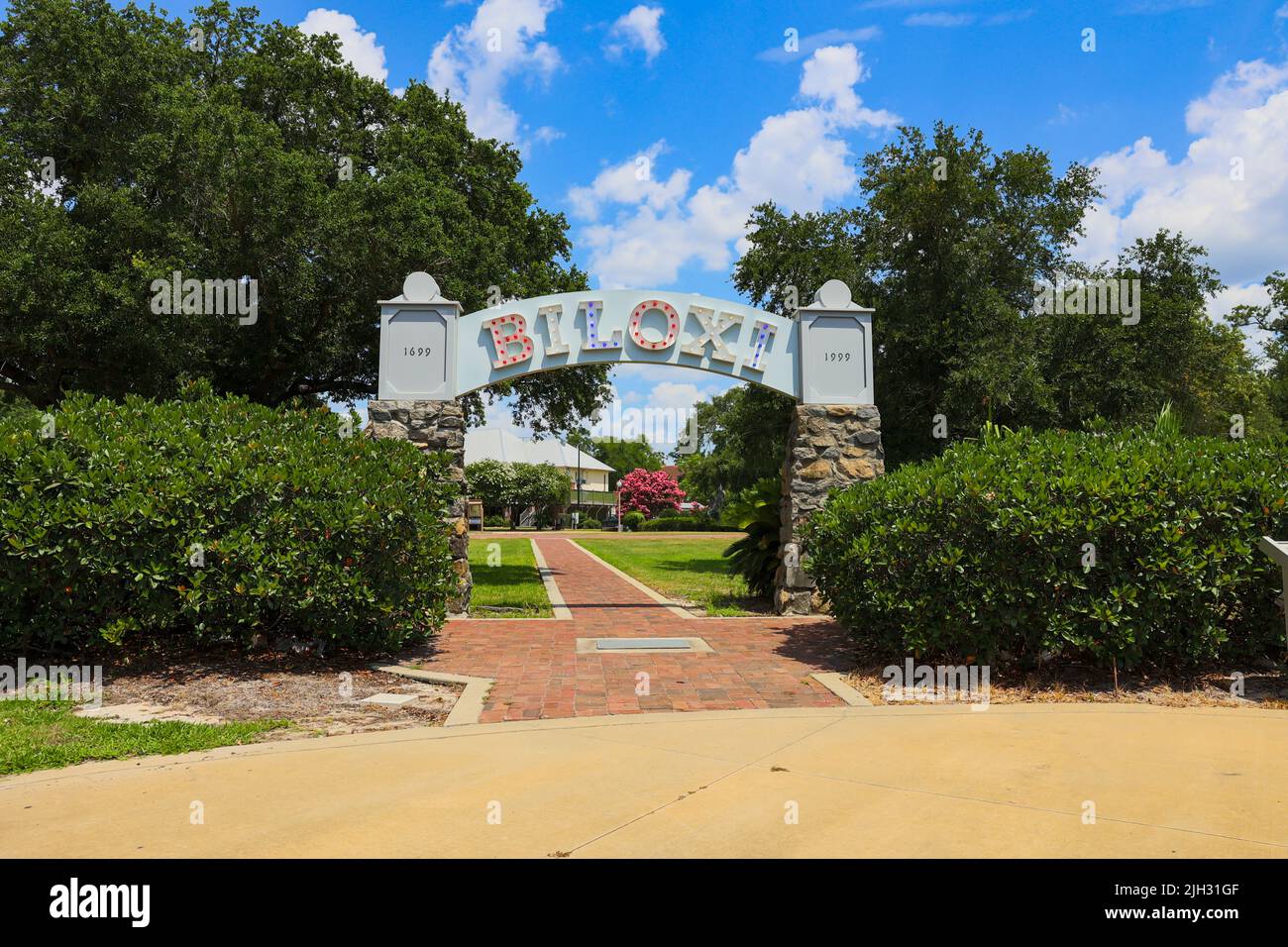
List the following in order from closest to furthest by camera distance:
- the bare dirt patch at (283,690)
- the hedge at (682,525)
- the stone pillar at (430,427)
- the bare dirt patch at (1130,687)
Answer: the bare dirt patch at (283,690), the bare dirt patch at (1130,687), the stone pillar at (430,427), the hedge at (682,525)

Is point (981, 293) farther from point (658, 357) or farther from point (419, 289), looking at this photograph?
point (419, 289)

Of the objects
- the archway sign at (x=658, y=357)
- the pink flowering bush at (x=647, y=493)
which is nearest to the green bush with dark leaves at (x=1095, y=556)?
the archway sign at (x=658, y=357)

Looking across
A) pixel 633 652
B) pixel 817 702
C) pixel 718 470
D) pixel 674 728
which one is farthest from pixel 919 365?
pixel 718 470

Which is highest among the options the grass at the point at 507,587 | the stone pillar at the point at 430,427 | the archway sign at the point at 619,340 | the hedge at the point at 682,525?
the archway sign at the point at 619,340

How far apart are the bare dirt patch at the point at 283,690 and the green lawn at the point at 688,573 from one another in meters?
5.71

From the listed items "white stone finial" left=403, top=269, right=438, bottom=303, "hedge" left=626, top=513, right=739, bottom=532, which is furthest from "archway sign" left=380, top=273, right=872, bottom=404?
"hedge" left=626, top=513, right=739, bottom=532

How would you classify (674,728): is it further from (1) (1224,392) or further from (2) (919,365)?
(1) (1224,392)

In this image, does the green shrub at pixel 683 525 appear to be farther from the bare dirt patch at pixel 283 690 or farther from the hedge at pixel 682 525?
the bare dirt patch at pixel 283 690

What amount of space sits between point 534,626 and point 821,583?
3768 mm

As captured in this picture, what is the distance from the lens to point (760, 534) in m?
13.1

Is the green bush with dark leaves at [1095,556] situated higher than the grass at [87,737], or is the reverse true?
the green bush with dark leaves at [1095,556]

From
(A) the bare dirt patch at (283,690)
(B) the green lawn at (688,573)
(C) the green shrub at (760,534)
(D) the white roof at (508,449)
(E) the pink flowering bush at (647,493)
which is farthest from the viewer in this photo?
(E) the pink flowering bush at (647,493)

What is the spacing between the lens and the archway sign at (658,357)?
11250mm

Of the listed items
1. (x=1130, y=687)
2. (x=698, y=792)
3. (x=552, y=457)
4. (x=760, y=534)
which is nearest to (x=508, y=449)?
Answer: (x=552, y=457)
